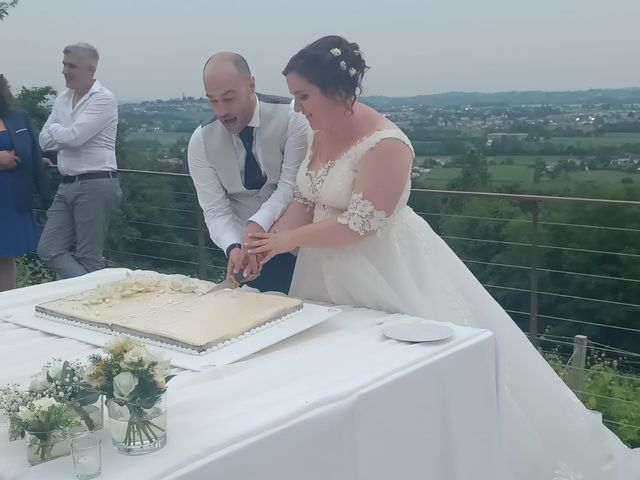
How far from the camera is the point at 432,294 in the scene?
75.9 inches

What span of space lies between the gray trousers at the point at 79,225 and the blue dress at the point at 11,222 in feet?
0.41

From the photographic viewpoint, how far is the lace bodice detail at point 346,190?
1.80m

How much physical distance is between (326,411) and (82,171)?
2.99 m

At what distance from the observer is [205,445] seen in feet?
3.38

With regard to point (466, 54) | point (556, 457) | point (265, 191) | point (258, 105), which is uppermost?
point (466, 54)

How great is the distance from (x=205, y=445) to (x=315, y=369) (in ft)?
1.11

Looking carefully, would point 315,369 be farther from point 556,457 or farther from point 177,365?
point 556,457

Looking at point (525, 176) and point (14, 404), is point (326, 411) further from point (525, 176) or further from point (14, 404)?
point (525, 176)

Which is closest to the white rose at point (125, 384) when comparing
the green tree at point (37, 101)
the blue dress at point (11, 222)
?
the blue dress at point (11, 222)

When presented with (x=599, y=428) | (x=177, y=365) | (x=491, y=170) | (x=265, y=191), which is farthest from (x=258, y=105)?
(x=491, y=170)

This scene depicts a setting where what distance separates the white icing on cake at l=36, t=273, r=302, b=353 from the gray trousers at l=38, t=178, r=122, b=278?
209cm

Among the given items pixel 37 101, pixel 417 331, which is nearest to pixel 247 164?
pixel 417 331

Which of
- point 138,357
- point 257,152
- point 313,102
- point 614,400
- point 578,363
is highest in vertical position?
point 313,102

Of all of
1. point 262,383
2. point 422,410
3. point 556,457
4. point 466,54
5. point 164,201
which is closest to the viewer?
point 262,383
